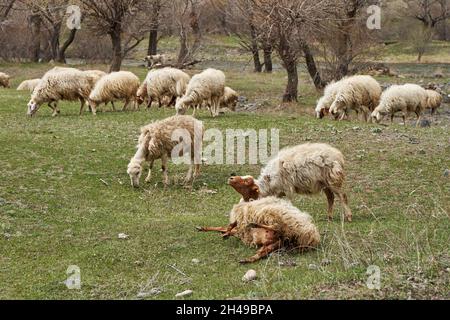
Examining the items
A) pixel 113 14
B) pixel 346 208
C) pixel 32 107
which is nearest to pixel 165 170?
pixel 346 208

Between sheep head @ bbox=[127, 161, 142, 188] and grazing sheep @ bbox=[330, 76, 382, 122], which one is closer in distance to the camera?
sheep head @ bbox=[127, 161, 142, 188]

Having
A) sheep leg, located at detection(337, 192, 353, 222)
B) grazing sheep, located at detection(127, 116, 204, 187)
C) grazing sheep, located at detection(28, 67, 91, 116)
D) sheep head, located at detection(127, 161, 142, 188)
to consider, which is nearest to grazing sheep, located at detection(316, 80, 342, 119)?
grazing sheep, located at detection(28, 67, 91, 116)

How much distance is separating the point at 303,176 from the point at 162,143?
3.49 m

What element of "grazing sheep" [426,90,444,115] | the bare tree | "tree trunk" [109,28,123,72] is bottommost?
"grazing sheep" [426,90,444,115]

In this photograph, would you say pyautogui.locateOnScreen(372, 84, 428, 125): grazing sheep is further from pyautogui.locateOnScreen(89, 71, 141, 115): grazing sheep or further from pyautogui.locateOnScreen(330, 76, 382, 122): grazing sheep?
pyautogui.locateOnScreen(89, 71, 141, 115): grazing sheep

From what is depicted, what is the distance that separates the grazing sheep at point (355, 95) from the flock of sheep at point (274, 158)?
0.10 feet

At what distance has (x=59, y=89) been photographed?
19.9 metres

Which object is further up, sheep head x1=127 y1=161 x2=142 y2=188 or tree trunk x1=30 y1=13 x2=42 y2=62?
tree trunk x1=30 y1=13 x2=42 y2=62

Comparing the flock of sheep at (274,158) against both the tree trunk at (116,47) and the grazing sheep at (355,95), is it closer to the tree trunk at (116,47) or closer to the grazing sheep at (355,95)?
the grazing sheep at (355,95)

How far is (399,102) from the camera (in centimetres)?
2167

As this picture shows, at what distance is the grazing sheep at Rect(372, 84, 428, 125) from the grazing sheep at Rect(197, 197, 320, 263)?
1341cm

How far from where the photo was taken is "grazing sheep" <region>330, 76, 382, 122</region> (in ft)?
67.8

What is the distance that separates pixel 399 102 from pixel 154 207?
12.6 meters

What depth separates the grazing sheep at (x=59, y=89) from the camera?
65.0 ft
